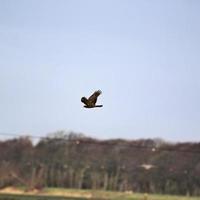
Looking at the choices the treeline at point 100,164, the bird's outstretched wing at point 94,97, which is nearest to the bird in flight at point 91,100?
the bird's outstretched wing at point 94,97

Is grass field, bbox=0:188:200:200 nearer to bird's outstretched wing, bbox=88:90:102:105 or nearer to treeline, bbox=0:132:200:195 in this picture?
treeline, bbox=0:132:200:195

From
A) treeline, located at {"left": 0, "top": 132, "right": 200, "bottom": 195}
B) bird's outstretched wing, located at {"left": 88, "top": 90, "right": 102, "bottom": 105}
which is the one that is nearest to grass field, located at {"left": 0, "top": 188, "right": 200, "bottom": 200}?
treeline, located at {"left": 0, "top": 132, "right": 200, "bottom": 195}

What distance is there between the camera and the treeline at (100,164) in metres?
49.5

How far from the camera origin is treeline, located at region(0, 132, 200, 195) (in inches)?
1948

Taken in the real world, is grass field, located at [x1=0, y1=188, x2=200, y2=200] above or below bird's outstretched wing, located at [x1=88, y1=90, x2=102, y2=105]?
below

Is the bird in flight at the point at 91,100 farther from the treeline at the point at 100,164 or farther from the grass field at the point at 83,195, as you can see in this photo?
the treeline at the point at 100,164

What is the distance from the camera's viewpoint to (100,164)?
54281 mm

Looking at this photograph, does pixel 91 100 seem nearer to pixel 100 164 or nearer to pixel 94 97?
pixel 94 97

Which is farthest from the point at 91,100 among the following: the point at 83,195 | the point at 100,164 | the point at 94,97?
the point at 100,164

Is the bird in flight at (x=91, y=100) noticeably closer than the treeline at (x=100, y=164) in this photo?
Yes

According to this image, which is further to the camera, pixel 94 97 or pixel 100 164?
pixel 100 164

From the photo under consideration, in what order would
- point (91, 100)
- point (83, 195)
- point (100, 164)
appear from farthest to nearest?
point (100, 164) < point (83, 195) < point (91, 100)

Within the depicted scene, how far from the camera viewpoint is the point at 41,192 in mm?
48469

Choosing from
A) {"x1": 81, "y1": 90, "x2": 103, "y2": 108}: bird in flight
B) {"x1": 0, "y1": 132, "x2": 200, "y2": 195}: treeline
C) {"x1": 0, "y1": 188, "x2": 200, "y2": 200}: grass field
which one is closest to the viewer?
{"x1": 81, "y1": 90, "x2": 103, "y2": 108}: bird in flight
